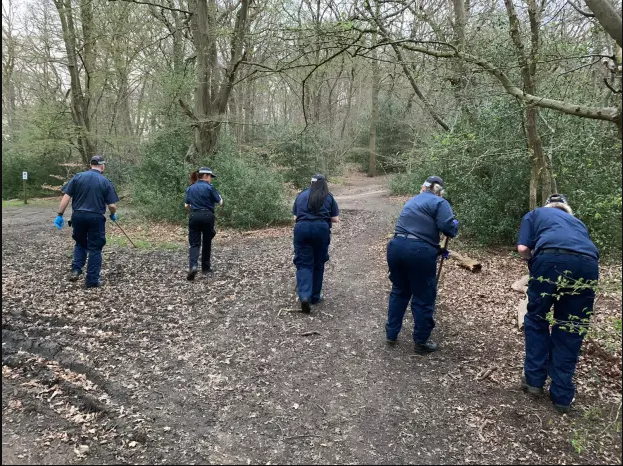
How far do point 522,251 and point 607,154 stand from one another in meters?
3.14

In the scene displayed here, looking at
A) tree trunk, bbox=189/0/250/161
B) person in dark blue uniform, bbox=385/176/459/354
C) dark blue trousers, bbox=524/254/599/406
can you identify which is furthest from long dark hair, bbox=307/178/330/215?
tree trunk, bbox=189/0/250/161

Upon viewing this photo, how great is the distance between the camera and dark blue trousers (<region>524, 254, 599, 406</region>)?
3584mm

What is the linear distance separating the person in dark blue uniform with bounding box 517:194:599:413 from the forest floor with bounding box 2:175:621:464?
0.83 feet

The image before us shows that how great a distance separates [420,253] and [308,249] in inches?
73.2

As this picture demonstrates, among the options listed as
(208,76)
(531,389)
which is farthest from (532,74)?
(208,76)

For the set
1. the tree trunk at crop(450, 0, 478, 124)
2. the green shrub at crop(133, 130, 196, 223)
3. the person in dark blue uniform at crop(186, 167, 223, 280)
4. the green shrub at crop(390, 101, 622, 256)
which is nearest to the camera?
the green shrub at crop(390, 101, 622, 256)

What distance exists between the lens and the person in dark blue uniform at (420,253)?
14.7 feet

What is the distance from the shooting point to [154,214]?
524 inches

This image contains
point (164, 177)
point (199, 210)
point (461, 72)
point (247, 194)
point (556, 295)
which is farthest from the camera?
point (164, 177)

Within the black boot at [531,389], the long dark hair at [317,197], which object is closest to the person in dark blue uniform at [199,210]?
the long dark hair at [317,197]

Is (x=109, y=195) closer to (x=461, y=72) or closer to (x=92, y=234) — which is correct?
(x=92, y=234)

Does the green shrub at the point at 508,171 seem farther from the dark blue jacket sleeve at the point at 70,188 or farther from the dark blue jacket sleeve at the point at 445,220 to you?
the dark blue jacket sleeve at the point at 70,188

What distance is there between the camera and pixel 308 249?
5902 mm

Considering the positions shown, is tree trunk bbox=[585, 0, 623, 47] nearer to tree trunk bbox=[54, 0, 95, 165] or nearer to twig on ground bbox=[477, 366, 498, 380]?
twig on ground bbox=[477, 366, 498, 380]
